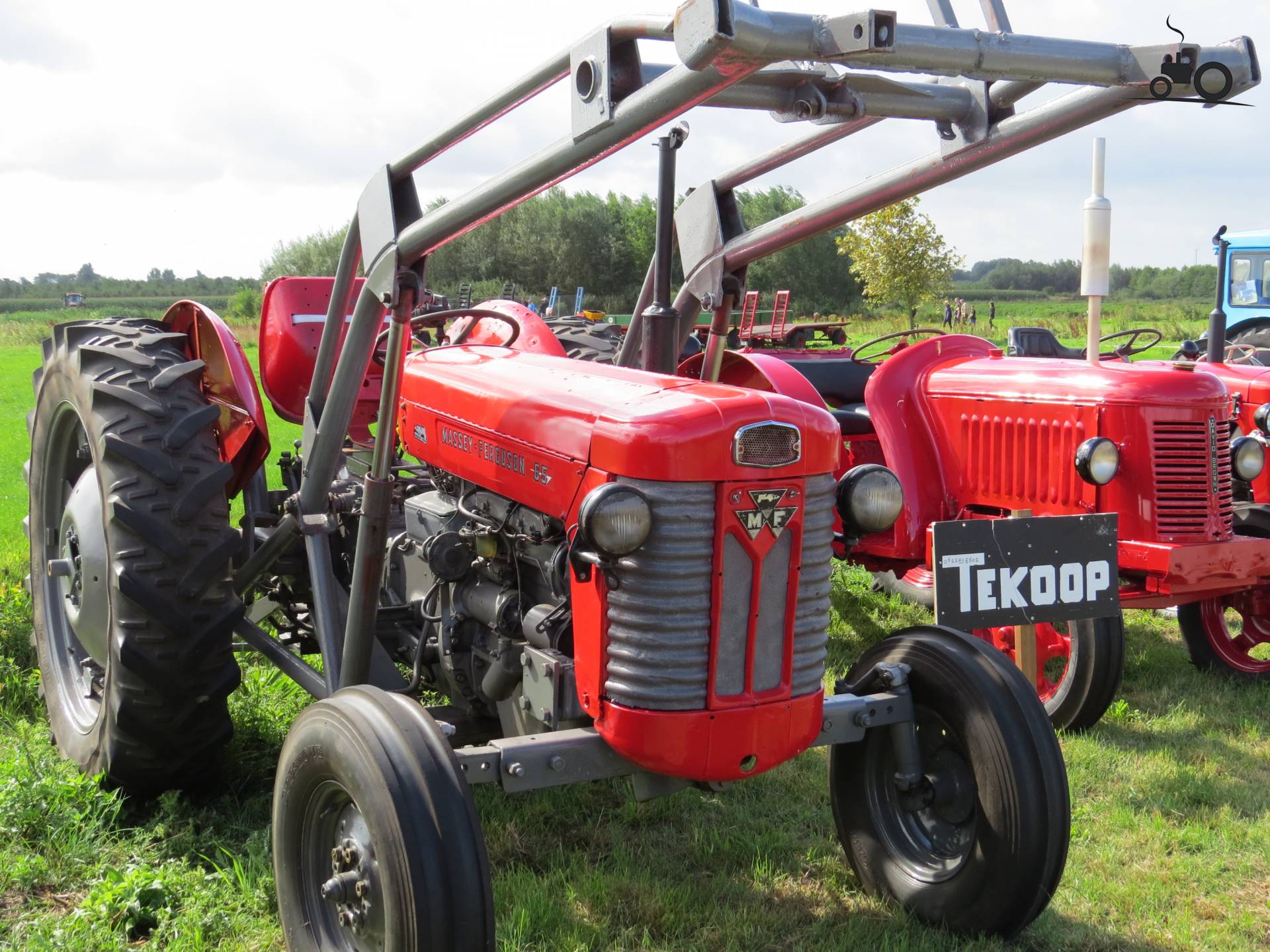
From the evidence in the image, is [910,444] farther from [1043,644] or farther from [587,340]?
[587,340]

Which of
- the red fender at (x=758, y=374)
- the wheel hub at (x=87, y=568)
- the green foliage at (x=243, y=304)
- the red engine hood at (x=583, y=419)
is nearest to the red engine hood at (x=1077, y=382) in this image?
the red fender at (x=758, y=374)

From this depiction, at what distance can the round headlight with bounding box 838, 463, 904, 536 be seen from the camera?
2531mm

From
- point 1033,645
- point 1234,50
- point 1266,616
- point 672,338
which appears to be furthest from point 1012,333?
point 1234,50

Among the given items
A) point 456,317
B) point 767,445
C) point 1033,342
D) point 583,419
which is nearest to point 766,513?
point 767,445

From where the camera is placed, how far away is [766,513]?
2.31 m

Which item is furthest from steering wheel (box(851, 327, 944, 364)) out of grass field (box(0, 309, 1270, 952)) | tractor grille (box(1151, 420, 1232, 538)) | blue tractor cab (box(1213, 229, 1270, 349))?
blue tractor cab (box(1213, 229, 1270, 349))

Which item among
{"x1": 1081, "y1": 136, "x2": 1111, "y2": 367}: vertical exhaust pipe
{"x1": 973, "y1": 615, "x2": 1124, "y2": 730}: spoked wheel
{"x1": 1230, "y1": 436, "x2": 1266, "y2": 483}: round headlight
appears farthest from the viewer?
{"x1": 1230, "y1": 436, "x2": 1266, "y2": 483}: round headlight

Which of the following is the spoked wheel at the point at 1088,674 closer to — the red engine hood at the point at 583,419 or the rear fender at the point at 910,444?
the rear fender at the point at 910,444

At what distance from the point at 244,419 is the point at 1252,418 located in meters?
4.87

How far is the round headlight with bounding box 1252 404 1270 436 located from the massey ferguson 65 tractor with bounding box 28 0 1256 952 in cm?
238

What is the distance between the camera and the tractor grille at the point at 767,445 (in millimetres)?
2264

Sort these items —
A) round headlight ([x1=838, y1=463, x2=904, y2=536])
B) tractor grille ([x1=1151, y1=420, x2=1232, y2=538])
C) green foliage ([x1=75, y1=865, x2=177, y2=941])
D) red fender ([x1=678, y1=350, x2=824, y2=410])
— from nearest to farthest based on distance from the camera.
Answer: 1. round headlight ([x1=838, y1=463, x2=904, y2=536])
2. green foliage ([x1=75, y1=865, x2=177, y2=941])
3. red fender ([x1=678, y1=350, x2=824, y2=410])
4. tractor grille ([x1=1151, y1=420, x2=1232, y2=538])

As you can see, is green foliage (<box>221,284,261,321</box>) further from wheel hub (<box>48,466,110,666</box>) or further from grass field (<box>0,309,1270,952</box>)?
grass field (<box>0,309,1270,952</box>)

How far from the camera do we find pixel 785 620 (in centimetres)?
238
